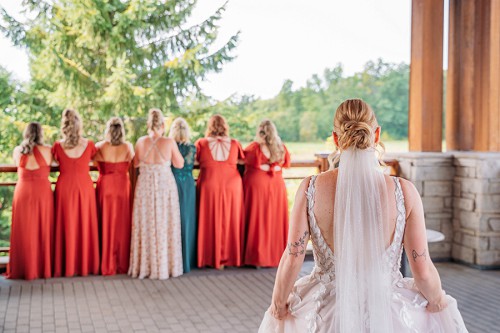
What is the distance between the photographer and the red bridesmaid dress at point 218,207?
7.68m

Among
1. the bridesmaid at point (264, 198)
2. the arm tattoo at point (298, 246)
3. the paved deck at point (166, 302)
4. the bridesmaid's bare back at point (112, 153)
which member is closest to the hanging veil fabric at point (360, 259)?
the arm tattoo at point (298, 246)

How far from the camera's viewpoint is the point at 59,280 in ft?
23.2

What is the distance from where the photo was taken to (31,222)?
23.2 feet

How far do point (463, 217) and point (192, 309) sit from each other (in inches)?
139

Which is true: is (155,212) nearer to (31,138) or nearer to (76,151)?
(76,151)

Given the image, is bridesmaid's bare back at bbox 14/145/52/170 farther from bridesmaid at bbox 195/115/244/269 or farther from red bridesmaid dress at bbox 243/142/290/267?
red bridesmaid dress at bbox 243/142/290/267

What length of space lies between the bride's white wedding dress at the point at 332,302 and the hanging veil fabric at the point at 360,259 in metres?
0.05

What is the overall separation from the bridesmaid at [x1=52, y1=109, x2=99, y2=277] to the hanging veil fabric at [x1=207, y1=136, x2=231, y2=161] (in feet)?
3.96

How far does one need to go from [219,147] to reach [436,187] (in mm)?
2494

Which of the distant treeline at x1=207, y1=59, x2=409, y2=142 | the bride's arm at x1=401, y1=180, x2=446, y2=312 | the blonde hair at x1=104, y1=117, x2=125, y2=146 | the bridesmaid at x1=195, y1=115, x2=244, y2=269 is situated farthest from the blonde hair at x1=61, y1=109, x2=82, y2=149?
the distant treeline at x1=207, y1=59, x2=409, y2=142

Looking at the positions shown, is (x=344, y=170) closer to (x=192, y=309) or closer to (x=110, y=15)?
(x=192, y=309)

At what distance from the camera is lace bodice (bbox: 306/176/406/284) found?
2.98 meters

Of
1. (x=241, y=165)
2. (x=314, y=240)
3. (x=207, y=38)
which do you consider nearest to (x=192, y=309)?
(x=241, y=165)

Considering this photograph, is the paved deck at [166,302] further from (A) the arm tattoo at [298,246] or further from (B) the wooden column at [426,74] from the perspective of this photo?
(A) the arm tattoo at [298,246]
